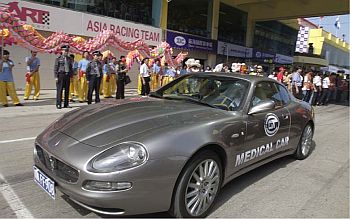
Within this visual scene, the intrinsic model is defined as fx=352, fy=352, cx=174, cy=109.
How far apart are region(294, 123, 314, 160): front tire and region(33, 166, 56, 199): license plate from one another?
405 centimetres

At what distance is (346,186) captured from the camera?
4.83 m

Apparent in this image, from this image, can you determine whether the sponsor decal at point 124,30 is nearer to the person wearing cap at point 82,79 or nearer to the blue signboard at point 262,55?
the person wearing cap at point 82,79

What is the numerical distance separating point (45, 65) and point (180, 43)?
9778mm

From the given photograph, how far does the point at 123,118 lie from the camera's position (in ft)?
11.7

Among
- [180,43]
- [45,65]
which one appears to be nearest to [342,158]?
[45,65]

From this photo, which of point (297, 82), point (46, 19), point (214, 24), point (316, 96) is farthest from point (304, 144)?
point (214, 24)

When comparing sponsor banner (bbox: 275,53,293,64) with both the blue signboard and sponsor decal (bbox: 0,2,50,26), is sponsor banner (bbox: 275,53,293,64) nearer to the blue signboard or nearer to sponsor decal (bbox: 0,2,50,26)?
the blue signboard

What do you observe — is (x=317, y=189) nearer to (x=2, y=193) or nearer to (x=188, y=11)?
(x=2, y=193)

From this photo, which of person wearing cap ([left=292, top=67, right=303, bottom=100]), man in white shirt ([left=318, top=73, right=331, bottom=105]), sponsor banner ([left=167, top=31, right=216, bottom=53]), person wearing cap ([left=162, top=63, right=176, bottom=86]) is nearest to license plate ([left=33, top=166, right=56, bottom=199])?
person wearing cap ([left=162, top=63, right=176, bottom=86])

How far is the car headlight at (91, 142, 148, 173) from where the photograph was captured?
2.85m

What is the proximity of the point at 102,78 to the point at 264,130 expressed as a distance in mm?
10673

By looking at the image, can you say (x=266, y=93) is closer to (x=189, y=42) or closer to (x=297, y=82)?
(x=297, y=82)

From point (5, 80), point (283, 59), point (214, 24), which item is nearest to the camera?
point (5, 80)

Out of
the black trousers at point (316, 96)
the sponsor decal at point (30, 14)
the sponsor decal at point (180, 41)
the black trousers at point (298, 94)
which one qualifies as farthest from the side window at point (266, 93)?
the sponsor decal at point (180, 41)
